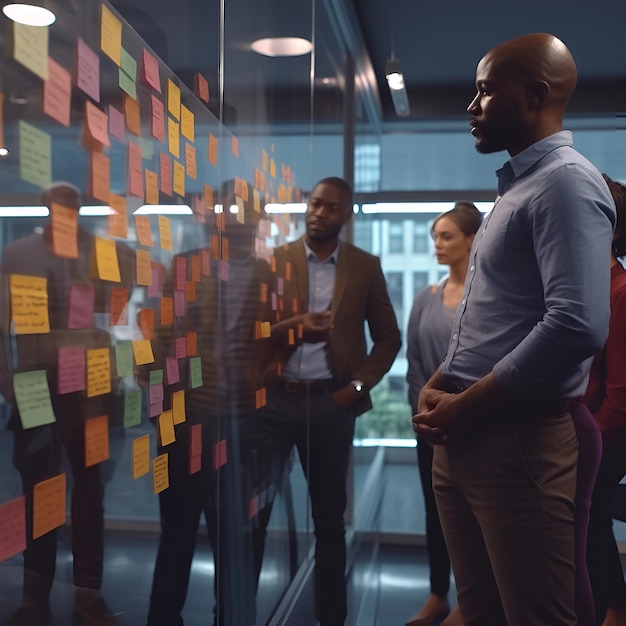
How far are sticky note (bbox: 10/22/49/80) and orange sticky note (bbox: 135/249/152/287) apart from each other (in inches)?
14.9

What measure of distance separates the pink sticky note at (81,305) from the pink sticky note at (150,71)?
0.42 meters

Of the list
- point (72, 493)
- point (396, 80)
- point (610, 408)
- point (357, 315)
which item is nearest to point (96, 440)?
point (72, 493)

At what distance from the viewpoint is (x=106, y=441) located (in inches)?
43.2

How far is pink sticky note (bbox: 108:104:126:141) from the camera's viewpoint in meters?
1.11

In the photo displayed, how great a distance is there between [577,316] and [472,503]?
1.48ft

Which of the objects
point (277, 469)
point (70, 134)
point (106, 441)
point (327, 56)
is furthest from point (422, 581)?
point (70, 134)

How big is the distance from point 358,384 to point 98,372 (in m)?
2.04

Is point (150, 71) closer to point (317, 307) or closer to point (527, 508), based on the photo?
point (527, 508)

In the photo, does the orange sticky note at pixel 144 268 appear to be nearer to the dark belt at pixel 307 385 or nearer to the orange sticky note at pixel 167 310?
the orange sticky note at pixel 167 310

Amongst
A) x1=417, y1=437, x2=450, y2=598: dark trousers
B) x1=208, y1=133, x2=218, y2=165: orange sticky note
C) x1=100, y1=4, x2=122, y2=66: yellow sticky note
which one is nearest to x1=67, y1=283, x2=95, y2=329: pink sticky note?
x1=100, y1=4, x2=122, y2=66: yellow sticky note

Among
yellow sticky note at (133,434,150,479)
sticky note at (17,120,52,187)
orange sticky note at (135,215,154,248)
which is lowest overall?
yellow sticky note at (133,434,150,479)

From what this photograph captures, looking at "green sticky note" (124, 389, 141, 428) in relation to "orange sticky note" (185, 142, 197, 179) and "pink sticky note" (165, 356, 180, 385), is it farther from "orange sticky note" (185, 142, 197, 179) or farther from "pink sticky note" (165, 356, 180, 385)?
"orange sticky note" (185, 142, 197, 179)

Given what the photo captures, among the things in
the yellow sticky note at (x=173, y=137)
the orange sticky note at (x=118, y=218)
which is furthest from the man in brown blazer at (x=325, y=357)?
the orange sticky note at (x=118, y=218)

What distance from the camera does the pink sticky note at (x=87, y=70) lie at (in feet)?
3.27
